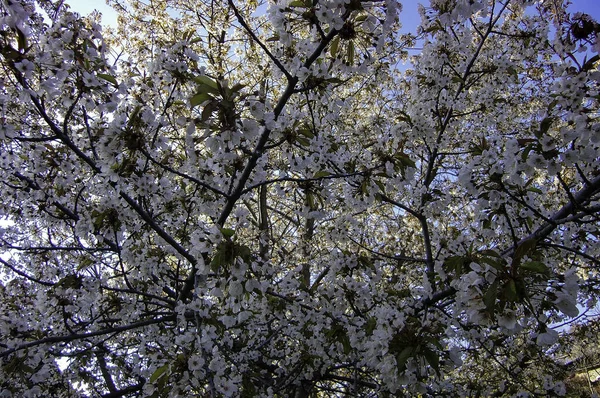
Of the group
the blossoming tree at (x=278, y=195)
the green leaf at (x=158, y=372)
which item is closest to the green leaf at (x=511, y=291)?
the blossoming tree at (x=278, y=195)

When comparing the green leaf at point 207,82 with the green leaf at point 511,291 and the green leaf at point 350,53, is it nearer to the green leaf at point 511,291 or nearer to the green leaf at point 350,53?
the green leaf at point 350,53

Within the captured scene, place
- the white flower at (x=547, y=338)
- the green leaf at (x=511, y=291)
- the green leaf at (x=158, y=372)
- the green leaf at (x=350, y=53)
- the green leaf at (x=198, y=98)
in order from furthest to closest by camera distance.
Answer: the green leaf at (x=350, y=53) → the green leaf at (x=158, y=372) → the green leaf at (x=198, y=98) → the white flower at (x=547, y=338) → the green leaf at (x=511, y=291)

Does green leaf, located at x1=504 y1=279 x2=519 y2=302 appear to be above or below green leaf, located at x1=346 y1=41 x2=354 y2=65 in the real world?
below

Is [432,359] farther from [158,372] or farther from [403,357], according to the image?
[158,372]

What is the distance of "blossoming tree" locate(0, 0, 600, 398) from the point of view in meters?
2.20

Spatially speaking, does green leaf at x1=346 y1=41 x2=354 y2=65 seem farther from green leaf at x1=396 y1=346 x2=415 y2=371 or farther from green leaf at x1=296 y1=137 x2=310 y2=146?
green leaf at x1=396 y1=346 x2=415 y2=371

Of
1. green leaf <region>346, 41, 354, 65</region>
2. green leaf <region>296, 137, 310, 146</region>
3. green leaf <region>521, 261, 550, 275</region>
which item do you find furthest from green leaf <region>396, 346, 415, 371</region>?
green leaf <region>346, 41, 354, 65</region>

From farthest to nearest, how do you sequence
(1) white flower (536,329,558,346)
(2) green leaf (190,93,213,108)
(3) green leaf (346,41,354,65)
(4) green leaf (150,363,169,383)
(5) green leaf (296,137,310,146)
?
1. (5) green leaf (296,137,310,146)
2. (3) green leaf (346,41,354,65)
3. (4) green leaf (150,363,169,383)
4. (2) green leaf (190,93,213,108)
5. (1) white flower (536,329,558,346)

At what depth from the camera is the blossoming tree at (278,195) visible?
2199 millimetres

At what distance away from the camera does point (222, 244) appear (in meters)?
2.16

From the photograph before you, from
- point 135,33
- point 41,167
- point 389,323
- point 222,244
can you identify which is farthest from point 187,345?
point 135,33

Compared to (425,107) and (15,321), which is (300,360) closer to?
(15,321)

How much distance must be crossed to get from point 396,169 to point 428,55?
5.82 feet

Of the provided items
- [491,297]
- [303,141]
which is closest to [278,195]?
[303,141]
